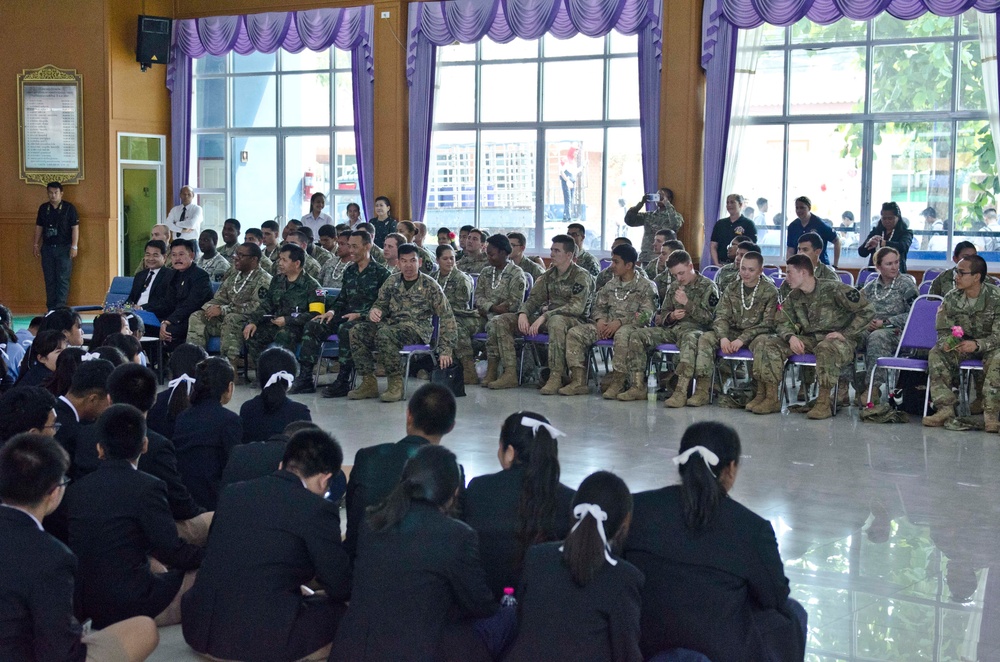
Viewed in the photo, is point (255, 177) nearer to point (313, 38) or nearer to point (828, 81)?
point (313, 38)

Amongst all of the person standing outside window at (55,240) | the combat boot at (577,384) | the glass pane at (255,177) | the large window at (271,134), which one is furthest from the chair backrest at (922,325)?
the person standing outside window at (55,240)

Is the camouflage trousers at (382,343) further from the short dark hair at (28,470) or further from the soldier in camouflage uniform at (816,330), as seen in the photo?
the short dark hair at (28,470)

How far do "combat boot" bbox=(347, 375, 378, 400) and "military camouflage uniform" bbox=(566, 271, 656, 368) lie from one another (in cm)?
155

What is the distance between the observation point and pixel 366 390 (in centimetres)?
→ 886

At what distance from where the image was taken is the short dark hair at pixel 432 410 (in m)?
3.82

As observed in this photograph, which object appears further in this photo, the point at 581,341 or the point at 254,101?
the point at 254,101

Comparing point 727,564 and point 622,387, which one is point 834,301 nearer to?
point 622,387

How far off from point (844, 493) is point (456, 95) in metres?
10.0

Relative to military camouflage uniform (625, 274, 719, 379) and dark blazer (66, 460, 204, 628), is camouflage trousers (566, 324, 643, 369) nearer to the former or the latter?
military camouflage uniform (625, 274, 719, 379)

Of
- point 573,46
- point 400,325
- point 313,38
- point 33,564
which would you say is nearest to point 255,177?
point 313,38

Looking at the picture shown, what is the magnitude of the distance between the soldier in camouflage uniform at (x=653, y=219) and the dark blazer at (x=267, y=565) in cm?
940

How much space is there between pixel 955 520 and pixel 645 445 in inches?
83.1

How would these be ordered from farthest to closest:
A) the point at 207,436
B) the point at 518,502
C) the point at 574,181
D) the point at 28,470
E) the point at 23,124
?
the point at 23,124 < the point at 574,181 < the point at 207,436 < the point at 518,502 < the point at 28,470

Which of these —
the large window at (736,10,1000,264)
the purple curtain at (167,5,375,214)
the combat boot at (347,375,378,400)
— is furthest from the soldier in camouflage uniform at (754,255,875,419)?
the purple curtain at (167,5,375,214)
